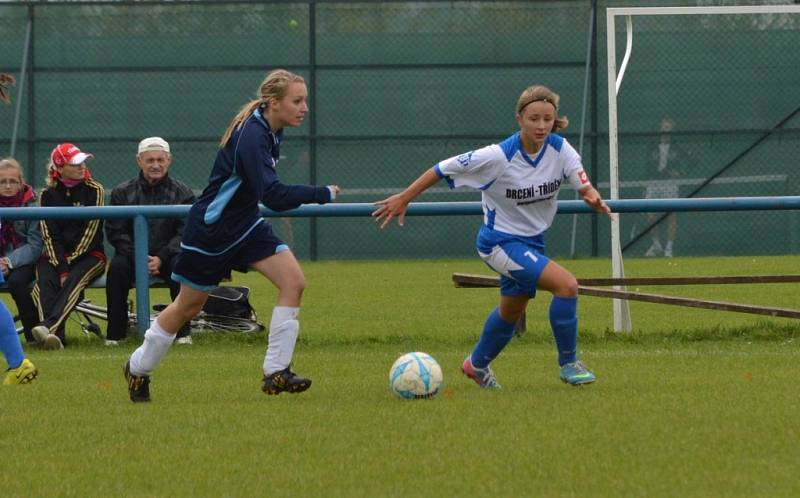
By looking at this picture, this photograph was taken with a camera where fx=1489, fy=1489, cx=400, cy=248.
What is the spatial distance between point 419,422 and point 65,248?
16.6ft

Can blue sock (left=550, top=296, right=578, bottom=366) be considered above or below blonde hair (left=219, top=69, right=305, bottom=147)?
below

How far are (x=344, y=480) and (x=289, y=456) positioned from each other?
1.82 ft

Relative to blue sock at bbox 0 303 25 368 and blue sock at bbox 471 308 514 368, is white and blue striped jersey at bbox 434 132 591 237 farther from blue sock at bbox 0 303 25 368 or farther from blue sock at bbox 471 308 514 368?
blue sock at bbox 0 303 25 368

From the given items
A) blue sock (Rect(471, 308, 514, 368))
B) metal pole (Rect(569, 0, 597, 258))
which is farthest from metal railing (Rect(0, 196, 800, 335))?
metal pole (Rect(569, 0, 597, 258))

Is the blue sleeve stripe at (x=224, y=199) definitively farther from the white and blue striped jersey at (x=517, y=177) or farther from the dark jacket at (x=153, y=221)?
the dark jacket at (x=153, y=221)

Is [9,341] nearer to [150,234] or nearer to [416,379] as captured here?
[416,379]

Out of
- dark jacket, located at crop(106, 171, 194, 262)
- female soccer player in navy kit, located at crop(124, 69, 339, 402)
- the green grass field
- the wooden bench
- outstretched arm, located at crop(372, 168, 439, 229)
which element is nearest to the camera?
the green grass field

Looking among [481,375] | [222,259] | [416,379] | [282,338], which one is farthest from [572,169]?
[222,259]

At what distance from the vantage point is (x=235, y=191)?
7.21 metres

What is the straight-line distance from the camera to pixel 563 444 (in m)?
5.63

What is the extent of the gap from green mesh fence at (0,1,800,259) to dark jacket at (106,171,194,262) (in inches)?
389

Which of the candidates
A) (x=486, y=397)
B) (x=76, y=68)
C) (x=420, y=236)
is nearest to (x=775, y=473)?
(x=486, y=397)

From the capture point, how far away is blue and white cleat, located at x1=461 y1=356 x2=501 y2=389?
303 inches

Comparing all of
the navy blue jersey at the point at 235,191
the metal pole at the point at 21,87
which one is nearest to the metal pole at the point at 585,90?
the metal pole at the point at 21,87
